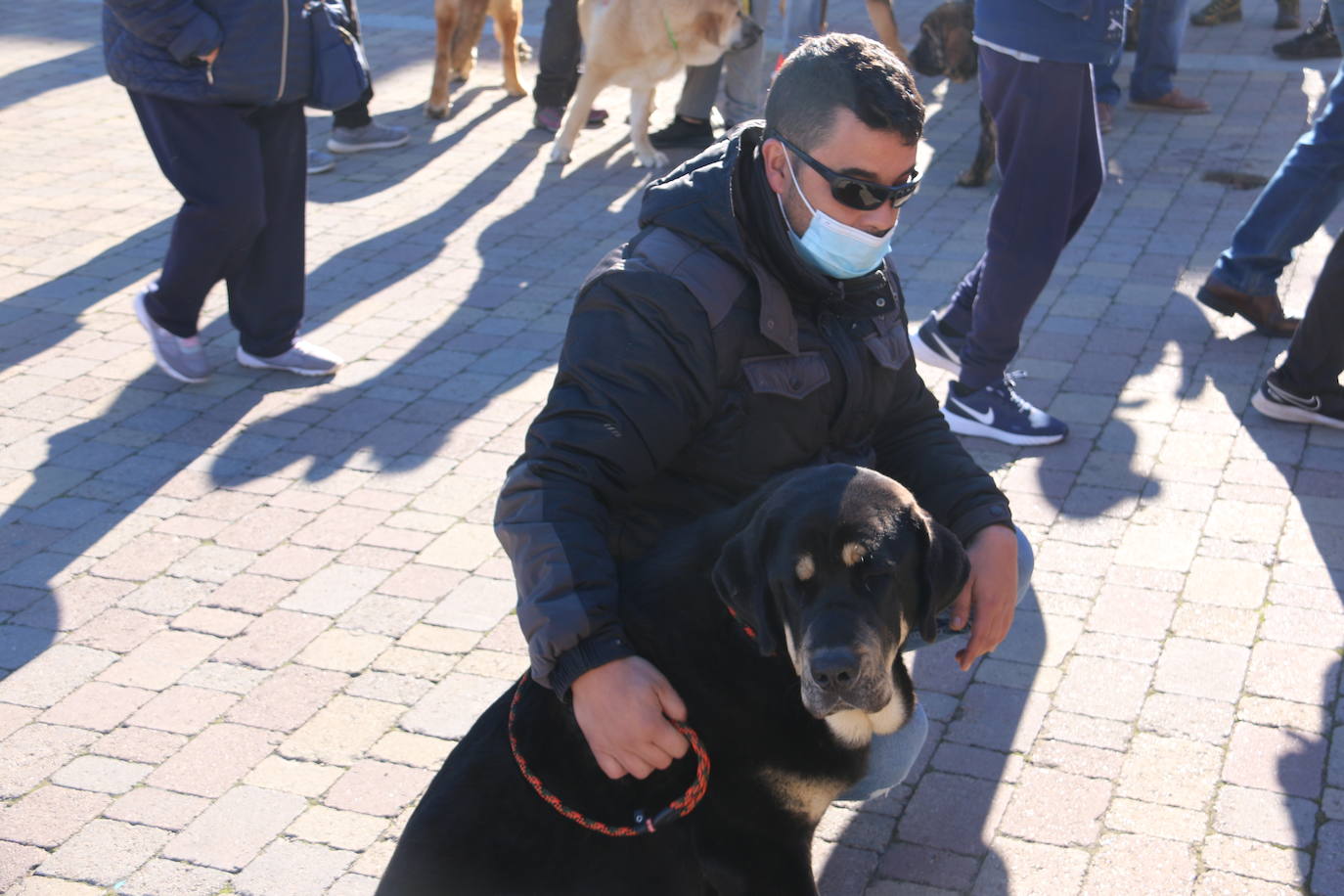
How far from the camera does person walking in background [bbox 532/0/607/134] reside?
9484mm

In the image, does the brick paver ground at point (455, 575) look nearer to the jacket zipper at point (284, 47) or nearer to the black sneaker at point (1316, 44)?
the jacket zipper at point (284, 47)

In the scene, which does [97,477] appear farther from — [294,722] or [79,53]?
[79,53]

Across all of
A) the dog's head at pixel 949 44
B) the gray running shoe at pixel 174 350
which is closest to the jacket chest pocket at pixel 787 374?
the gray running shoe at pixel 174 350

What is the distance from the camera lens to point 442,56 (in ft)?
31.9

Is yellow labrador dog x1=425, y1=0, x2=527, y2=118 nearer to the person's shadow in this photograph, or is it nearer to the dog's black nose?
the person's shadow

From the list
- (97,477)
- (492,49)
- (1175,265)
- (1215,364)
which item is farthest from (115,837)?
(492,49)

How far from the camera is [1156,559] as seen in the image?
4555 millimetres

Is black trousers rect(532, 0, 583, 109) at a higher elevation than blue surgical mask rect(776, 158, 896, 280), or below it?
below

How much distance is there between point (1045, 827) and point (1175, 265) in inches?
171

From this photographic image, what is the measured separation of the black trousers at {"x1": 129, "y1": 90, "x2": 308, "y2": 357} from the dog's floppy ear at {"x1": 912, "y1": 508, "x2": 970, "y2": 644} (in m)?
3.89

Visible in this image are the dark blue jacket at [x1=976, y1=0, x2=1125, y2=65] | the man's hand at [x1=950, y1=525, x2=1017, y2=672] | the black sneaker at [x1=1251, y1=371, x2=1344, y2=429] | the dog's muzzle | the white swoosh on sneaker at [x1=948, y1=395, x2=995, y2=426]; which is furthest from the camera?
the dog's muzzle

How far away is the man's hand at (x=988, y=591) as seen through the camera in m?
3.04

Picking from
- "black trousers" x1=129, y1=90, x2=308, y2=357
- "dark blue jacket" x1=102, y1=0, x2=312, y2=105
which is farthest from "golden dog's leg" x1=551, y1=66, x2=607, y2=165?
"dark blue jacket" x1=102, y1=0, x2=312, y2=105

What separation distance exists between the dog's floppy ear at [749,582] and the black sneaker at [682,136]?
7.27 m
